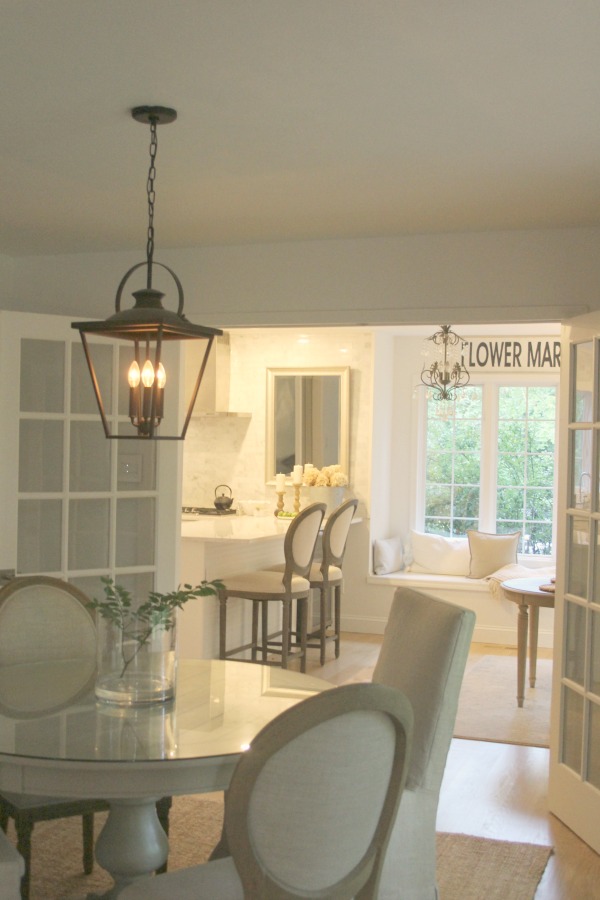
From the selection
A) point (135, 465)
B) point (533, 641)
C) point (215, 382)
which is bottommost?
point (533, 641)

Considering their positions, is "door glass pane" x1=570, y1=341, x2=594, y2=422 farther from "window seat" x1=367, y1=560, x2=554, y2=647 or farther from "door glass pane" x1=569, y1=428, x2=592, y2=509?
"window seat" x1=367, y1=560, x2=554, y2=647

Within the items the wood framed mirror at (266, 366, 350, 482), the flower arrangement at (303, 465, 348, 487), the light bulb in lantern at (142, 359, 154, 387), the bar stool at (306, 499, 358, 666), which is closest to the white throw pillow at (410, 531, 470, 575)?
the wood framed mirror at (266, 366, 350, 482)

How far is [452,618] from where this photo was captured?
8.46ft

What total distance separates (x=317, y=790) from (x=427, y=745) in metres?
0.80

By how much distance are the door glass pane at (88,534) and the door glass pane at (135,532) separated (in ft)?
0.24

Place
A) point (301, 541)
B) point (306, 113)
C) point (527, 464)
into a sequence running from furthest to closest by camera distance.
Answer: point (527, 464), point (301, 541), point (306, 113)

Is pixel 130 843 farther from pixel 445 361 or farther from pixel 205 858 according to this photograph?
pixel 445 361

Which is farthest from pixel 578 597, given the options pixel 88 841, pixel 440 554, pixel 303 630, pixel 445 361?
pixel 440 554

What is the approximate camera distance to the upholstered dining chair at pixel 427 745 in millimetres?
2543

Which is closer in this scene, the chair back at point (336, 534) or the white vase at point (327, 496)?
the chair back at point (336, 534)

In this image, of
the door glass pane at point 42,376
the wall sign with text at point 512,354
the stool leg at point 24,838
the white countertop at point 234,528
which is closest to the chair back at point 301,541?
the white countertop at point 234,528

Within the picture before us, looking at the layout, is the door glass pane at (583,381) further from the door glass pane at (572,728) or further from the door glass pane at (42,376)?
the door glass pane at (42,376)

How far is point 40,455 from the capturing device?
4332 mm

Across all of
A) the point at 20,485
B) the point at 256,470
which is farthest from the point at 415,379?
the point at 20,485
